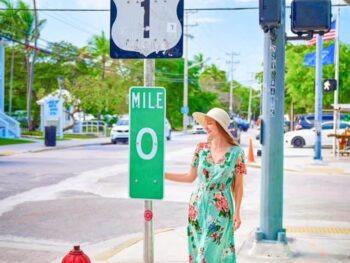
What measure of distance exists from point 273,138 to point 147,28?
2.63 meters

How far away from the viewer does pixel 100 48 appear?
65.8m

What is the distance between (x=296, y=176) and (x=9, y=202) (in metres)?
8.98

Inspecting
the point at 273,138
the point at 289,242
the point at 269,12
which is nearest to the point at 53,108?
the point at 289,242

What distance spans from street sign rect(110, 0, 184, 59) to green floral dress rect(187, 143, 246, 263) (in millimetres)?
859

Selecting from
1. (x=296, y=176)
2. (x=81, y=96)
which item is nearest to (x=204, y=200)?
(x=296, y=176)

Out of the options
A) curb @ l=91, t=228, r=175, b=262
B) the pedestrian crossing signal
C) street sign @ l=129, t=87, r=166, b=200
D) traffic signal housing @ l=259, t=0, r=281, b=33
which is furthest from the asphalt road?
the pedestrian crossing signal

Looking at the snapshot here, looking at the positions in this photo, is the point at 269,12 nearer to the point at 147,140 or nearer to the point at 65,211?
the point at 147,140

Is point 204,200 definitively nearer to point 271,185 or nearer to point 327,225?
point 271,185

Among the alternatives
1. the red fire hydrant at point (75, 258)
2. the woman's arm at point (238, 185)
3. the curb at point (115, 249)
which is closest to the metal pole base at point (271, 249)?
the curb at point (115, 249)

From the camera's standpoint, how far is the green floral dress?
15.8ft

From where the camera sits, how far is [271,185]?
689 centimetres

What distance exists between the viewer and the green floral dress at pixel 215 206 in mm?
4824

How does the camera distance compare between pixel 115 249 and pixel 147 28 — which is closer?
pixel 147 28

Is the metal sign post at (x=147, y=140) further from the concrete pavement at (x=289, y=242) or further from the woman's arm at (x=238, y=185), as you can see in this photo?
the concrete pavement at (x=289, y=242)
